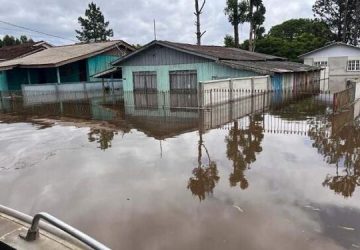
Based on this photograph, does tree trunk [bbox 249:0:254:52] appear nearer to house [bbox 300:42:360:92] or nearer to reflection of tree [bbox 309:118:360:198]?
house [bbox 300:42:360:92]

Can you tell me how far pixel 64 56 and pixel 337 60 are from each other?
3032cm

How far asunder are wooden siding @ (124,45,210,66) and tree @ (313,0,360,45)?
37565mm

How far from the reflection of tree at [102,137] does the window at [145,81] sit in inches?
522

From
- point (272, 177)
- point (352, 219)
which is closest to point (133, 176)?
point (272, 177)

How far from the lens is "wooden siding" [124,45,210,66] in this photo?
23708 millimetres

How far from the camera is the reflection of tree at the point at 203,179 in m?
6.49

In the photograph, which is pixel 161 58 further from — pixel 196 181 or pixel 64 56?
pixel 196 181

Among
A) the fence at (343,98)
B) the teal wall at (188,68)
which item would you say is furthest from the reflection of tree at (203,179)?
the teal wall at (188,68)

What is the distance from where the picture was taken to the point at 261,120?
1392 centimetres

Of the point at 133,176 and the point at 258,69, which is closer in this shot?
the point at 133,176

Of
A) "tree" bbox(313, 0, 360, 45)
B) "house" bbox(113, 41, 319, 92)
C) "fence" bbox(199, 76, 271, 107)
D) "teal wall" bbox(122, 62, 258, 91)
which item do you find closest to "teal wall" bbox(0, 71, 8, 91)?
"house" bbox(113, 41, 319, 92)

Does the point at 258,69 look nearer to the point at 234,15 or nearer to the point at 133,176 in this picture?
the point at 133,176

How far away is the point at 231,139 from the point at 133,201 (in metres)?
A: 5.28

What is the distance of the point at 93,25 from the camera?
211ft
